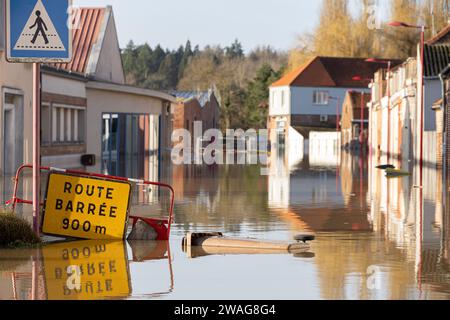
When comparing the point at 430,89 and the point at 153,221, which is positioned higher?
the point at 430,89

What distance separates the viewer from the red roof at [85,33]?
6306 cm

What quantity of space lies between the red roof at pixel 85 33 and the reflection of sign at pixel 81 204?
48687 millimetres

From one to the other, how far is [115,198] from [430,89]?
4013 cm

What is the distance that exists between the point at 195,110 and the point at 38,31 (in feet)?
280

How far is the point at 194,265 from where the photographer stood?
12344 mm

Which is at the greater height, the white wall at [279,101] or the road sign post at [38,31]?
the white wall at [279,101]

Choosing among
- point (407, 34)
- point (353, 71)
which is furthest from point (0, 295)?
point (353, 71)

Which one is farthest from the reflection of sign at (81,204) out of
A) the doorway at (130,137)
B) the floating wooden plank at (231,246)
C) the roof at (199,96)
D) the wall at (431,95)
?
the roof at (199,96)

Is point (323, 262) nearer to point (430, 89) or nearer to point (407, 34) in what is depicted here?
point (430, 89)

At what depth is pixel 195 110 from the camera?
9919cm

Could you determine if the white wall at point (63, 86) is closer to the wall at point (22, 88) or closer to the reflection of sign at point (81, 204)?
the wall at point (22, 88)

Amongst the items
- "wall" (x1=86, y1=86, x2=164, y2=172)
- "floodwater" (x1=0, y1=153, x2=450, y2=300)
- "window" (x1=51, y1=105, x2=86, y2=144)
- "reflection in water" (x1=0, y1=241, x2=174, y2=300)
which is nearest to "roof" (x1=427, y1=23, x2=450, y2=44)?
"wall" (x1=86, y1=86, x2=164, y2=172)

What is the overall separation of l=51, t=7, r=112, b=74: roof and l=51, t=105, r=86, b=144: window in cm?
1094
